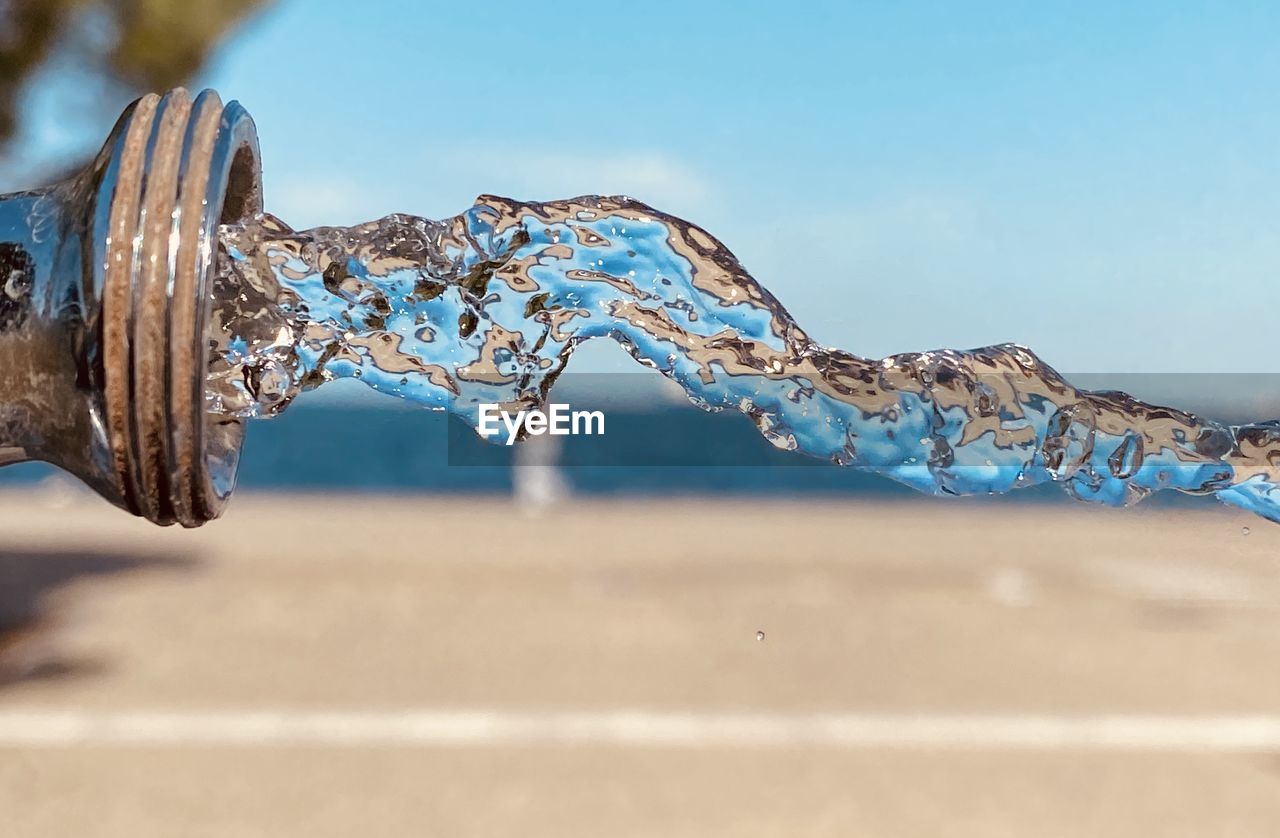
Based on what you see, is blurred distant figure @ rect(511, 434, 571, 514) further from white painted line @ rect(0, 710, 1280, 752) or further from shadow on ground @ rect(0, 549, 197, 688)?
white painted line @ rect(0, 710, 1280, 752)

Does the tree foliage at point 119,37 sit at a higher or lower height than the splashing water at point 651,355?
higher

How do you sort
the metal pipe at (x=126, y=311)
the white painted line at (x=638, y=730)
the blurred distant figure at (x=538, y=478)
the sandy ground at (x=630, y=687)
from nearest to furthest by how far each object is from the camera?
the metal pipe at (x=126, y=311) → the sandy ground at (x=630, y=687) → the white painted line at (x=638, y=730) → the blurred distant figure at (x=538, y=478)

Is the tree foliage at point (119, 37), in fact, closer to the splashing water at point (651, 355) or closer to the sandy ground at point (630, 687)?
the sandy ground at point (630, 687)

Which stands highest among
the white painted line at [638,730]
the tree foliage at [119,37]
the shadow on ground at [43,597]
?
the tree foliage at [119,37]

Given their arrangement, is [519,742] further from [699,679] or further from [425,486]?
[425,486]

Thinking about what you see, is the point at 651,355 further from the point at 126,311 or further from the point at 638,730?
the point at 638,730

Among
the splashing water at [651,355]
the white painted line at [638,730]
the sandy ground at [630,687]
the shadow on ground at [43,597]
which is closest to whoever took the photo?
the splashing water at [651,355]

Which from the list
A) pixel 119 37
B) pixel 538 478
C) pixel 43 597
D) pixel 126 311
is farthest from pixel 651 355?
pixel 538 478

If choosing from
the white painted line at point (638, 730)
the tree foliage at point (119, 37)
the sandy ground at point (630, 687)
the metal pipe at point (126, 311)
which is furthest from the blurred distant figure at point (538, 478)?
the metal pipe at point (126, 311)
